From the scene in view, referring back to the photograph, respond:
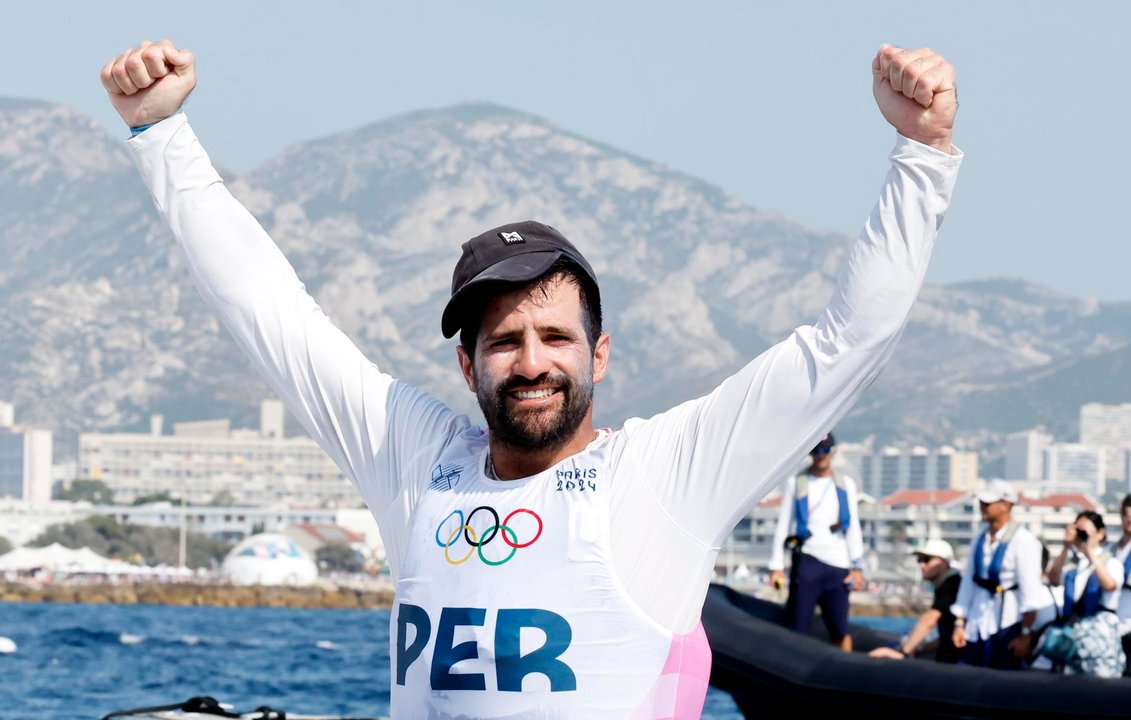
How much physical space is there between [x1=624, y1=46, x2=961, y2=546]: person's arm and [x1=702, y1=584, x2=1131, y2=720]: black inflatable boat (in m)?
6.22

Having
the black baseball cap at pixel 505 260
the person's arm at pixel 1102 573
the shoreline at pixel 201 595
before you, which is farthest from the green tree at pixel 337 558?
the black baseball cap at pixel 505 260

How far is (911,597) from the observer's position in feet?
344

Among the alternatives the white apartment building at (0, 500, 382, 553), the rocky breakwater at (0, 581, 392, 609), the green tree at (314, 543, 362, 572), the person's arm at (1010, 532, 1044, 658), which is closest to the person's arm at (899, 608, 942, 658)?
the person's arm at (1010, 532, 1044, 658)

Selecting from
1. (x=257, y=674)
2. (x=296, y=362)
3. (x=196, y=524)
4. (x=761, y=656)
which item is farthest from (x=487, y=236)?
(x=196, y=524)

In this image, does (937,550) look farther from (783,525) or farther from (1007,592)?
(1007,592)

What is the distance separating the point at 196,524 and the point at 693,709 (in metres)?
143

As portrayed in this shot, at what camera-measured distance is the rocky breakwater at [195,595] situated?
260ft

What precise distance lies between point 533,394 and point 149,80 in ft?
2.21

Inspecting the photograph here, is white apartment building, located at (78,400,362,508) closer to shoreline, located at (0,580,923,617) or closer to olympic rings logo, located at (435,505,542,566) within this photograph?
shoreline, located at (0,580,923,617)

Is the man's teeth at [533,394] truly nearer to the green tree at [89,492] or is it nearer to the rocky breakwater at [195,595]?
the rocky breakwater at [195,595]

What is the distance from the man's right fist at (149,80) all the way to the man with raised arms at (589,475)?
47 centimetres

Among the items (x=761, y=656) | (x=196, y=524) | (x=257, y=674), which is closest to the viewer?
(x=761, y=656)

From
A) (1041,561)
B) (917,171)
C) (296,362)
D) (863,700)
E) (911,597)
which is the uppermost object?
(917,171)

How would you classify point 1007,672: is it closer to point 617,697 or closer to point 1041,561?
point 1041,561
